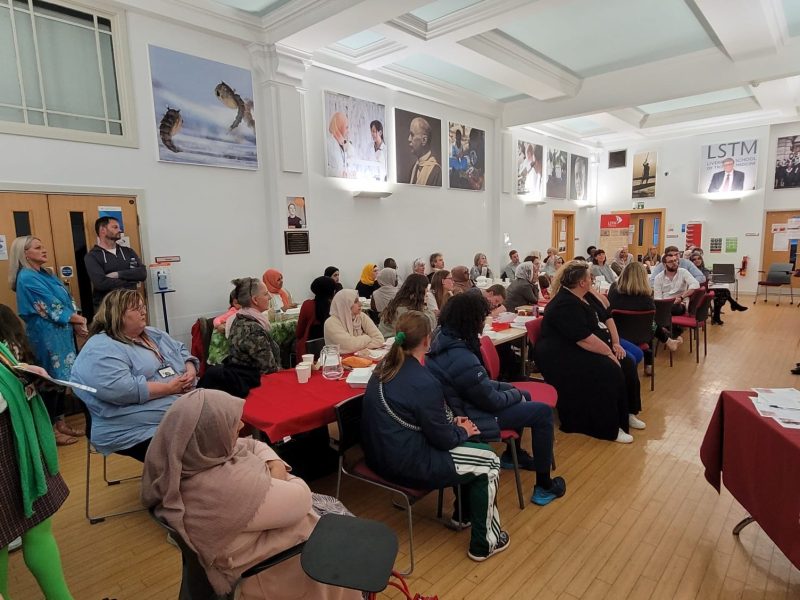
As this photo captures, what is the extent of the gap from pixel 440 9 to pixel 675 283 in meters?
4.72

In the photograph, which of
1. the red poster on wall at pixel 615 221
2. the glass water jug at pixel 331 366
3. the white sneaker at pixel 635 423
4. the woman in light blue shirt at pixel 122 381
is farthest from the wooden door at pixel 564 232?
the woman in light blue shirt at pixel 122 381

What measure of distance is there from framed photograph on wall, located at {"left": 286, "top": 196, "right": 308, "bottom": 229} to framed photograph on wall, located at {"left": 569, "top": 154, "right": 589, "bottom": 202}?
873 centimetres

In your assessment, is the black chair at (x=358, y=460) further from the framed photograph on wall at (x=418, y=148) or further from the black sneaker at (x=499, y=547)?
the framed photograph on wall at (x=418, y=148)

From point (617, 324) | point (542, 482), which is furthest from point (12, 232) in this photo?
point (617, 324)

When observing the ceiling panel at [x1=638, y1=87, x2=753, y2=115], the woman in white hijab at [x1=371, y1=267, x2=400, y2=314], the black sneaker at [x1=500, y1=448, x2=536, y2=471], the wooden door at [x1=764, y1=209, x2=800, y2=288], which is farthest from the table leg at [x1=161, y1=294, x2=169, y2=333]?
the wooden door at [x1=764, y1=209, x2=800, y2=288]

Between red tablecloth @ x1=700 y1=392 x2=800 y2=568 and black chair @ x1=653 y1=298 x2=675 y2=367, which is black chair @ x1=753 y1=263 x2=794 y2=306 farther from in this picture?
red tablecloth @ x1=700 y1=392 x2=800 y2=568

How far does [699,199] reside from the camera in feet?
39.2

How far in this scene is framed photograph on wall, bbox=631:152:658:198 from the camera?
41.4ft

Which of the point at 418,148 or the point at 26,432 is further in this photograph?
the point at 418,148

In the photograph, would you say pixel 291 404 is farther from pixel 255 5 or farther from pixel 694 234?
pixel 694 234

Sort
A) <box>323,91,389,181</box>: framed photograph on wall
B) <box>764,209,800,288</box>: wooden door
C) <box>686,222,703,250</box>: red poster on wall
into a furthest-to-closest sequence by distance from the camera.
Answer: <box>686,222,703,250</box>: red poster on wall, <box>764,209,800,288</box>: wooden door, <box>323,91,389,181</box>: framed photograph on wall

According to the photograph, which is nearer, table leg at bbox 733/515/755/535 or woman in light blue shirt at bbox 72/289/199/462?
woman in light blue shirt at bbox 72/289/199/462

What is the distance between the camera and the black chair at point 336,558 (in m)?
1.25

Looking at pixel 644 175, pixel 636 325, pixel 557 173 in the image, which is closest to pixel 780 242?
pixel 644 175
